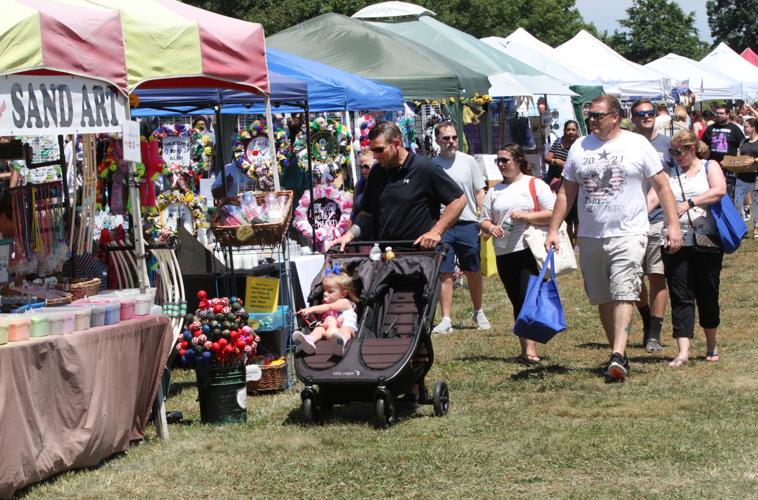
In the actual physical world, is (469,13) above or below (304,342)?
above

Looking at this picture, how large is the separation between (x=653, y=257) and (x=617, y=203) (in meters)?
1.48

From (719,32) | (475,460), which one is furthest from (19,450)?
(719,32)

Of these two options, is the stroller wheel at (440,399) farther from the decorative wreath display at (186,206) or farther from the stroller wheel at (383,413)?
the decorative wreath display at (186,206)

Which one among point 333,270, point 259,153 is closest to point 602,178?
point 333,270

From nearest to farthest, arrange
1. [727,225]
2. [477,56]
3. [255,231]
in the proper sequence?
[255,231] < [727,225] < [477,56]

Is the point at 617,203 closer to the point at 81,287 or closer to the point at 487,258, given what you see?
the point at 81,287

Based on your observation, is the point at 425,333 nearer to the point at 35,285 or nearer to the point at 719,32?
the point at 35,285

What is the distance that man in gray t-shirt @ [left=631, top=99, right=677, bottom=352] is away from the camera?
32.8 ft

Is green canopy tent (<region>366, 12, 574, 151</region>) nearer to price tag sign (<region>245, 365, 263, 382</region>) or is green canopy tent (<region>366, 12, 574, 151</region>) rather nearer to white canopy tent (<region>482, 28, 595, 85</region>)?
white canopy tent (<region>482, 28, 595, 85</region>)

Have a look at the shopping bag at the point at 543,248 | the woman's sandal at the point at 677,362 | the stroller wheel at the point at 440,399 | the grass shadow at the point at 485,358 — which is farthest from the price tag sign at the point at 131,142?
the woman's sandal at the point at 677,362

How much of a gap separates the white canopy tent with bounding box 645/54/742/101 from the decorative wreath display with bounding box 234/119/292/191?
77.2 ft

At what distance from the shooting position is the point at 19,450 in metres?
5.95

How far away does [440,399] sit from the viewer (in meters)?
7.90

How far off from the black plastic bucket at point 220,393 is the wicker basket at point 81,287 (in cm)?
85
